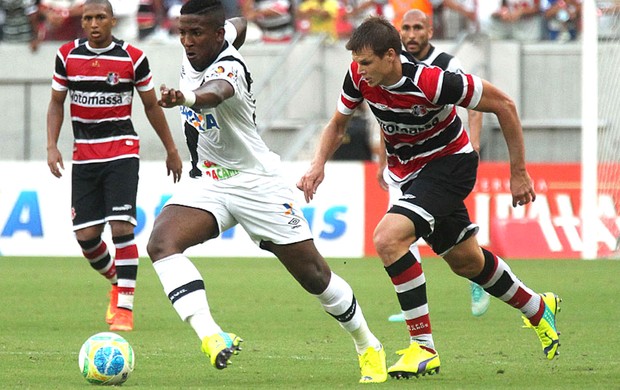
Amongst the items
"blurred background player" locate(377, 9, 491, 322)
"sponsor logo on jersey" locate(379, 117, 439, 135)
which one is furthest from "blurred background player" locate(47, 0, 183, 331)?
"sponsor logo on jersey" locate(379, 117, 439, 135)

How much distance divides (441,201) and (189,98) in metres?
1.83

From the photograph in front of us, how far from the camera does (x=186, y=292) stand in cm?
654

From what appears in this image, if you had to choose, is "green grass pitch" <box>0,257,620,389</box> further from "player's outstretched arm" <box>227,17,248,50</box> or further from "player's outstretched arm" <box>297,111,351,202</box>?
"player's outstretched arm" <box>227,17,248,50</box>

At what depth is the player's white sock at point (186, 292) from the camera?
645 centimetres

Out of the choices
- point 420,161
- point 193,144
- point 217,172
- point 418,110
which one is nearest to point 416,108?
point 418,110

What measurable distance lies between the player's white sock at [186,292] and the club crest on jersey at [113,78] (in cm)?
347

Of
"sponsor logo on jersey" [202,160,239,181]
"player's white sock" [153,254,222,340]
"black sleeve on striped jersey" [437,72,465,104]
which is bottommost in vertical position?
"player's white sock" [153,254,222,340]

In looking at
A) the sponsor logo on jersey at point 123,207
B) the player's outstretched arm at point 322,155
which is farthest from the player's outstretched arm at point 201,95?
the sponsor logo on jersey at point 123,207

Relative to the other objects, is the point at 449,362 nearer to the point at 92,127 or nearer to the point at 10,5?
the point at 92,127

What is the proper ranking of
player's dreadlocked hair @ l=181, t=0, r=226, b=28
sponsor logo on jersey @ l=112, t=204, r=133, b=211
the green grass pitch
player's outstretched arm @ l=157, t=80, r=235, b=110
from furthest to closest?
sponsor logo on jersey @ l=112, t=204, r=133, b=211 → the green grass pitch → player's dreadlocked hair @ l=181, t=0, r=226, b=28 → player's outstretched arm @ l=157, t=80, r=235, b=110

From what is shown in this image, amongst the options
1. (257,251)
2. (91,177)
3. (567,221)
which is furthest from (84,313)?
(567,221)

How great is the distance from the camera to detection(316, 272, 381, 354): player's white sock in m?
7.02

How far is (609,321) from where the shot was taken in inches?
400

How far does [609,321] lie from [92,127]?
14.7ft
